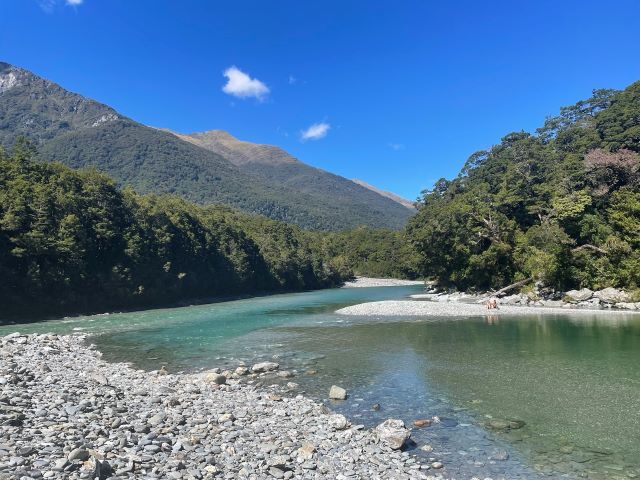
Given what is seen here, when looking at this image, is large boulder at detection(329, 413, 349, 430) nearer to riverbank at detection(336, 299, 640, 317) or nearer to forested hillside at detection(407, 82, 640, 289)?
riverbank at detection(336, 299, 640, 317)

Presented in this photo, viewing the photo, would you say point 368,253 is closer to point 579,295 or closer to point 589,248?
point 589,248

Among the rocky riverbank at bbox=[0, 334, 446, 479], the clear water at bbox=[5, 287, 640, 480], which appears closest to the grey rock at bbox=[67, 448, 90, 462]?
the rocky riverbank at bbox=[0, 334, 446, 479]

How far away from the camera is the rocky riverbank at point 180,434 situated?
26.0 ft

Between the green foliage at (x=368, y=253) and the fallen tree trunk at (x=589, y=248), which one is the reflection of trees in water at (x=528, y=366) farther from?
the green foliage at (x=368, y=253)

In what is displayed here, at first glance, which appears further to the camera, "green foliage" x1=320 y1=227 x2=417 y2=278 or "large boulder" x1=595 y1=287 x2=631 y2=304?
"green foliage" x1=320 y1=227 x2=417 y2=278

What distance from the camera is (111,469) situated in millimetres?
7512

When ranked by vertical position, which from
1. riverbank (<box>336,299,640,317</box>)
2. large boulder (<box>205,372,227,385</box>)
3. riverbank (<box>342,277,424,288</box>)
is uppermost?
large boulder (<box>205,372,227,385</box>)

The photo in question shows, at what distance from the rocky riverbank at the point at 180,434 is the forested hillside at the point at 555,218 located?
37.6 meters

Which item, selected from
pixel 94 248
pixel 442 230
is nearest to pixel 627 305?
pixel 442 230

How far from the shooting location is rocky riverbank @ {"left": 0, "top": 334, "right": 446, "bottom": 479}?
7918 mm

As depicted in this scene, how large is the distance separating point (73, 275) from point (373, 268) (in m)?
99.2

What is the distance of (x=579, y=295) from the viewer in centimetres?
3997

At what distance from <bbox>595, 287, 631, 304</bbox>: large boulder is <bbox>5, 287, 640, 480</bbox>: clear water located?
778 centimetres

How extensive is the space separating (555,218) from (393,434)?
43885 millimetres
